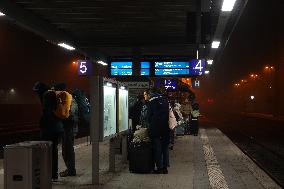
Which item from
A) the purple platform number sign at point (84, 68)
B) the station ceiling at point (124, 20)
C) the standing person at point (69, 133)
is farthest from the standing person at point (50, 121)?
the purple platform number sign at point (84, 68)

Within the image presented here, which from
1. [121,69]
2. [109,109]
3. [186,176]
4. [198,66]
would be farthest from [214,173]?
[198,66]

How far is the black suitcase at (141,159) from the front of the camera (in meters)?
10.6

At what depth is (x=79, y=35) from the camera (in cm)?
1998

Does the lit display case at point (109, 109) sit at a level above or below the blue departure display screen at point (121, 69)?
below

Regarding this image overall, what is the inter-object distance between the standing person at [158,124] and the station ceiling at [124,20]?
2105mm

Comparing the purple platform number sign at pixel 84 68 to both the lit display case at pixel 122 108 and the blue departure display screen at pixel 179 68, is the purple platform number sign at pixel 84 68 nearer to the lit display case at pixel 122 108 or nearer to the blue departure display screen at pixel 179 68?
the blue departure display screen at pixel 179 68

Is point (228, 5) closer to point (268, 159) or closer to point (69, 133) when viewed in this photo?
point (69, 133)

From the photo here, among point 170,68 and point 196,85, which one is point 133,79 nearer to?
point 170,68

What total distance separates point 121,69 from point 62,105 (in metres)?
9.35

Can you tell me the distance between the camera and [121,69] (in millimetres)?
18812

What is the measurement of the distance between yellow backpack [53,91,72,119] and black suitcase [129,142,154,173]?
1843mm

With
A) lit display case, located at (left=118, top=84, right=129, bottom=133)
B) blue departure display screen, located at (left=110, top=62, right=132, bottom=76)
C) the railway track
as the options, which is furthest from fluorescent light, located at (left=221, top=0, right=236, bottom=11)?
blue departure display screen, located at (left=110, top=62, right=132, bottom=76)

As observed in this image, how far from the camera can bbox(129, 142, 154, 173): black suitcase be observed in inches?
419

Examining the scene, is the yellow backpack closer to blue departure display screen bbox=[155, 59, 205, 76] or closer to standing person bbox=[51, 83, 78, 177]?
standing person bbox=[51, 83, 78, 177]
